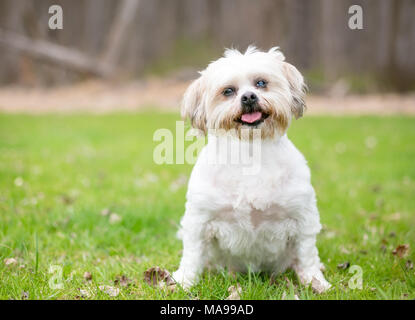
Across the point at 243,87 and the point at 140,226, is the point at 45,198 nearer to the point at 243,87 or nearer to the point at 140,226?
the point at 140,226

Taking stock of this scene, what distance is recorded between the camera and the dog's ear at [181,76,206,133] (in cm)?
293

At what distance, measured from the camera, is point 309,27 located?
14.1m

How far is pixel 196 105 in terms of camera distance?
117 inches

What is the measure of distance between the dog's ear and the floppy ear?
20.8 inches

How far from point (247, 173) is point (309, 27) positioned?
484 inches

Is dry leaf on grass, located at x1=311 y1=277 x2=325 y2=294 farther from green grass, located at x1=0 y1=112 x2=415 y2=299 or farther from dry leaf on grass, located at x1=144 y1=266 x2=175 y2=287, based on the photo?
dry leaf on grass, located at x1=144 y1=266 x2=175 y2=287

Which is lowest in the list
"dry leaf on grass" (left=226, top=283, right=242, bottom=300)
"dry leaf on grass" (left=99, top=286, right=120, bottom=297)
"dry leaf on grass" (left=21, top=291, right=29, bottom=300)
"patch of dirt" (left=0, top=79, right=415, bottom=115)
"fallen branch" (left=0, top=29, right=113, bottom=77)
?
"dry leaf on grass" (left=21, top=291, right=29, bottom=300)

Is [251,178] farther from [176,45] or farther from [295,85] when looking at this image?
[176,45]

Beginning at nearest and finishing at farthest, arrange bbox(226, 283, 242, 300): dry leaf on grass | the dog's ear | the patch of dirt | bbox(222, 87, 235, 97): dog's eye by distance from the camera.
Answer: bbox(226, 283, 242, 300): dry leaf on grass → bbox(222, 87, 235, 97): dog's eye → the dog's ear → the patch of dirt

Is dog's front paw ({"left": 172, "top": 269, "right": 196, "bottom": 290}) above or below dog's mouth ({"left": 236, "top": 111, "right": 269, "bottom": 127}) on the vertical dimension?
below

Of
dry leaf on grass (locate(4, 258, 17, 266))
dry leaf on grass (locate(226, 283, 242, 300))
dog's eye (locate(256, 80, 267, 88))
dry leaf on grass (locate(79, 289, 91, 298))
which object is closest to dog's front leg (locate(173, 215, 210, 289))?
dry leaf on grass (locate(226, 283, 242, 300))

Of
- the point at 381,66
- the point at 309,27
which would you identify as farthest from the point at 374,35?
the point at 309,27

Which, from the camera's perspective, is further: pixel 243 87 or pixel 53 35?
pixel 53 35

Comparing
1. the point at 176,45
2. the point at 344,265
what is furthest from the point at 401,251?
the point at 176,45
